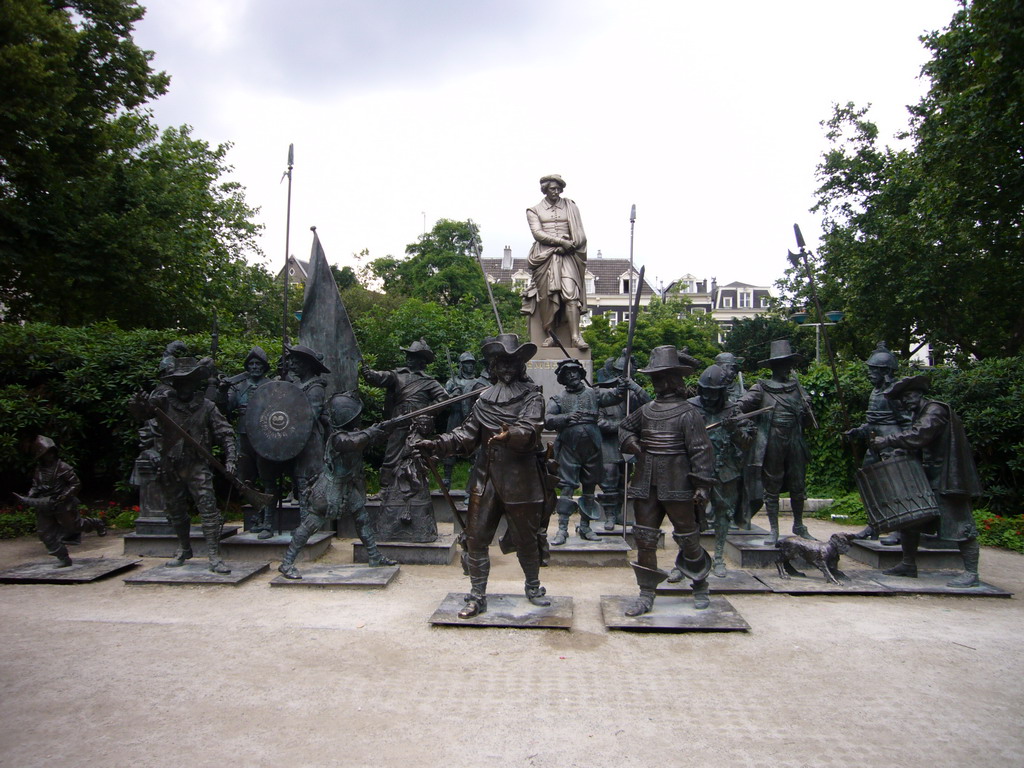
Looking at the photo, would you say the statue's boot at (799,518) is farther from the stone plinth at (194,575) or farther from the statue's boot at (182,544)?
the statue's boot at (182,544)

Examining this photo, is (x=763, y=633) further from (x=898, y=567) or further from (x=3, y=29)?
(x=3, y=29)

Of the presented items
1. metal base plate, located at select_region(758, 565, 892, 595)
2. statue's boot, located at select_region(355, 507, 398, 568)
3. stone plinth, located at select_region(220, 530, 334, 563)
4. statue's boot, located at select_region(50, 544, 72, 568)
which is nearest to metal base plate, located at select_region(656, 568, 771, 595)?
metal base plate, located at select_region(758, 565, 892, 595)

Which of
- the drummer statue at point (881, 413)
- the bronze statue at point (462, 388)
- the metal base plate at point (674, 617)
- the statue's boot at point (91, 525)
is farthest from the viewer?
the bronze statue at point (462, 388)

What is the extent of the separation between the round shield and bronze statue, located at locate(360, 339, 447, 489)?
0.85m

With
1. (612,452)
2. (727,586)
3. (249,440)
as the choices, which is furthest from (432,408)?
(612,452)

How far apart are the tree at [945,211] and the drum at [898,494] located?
14.1 feet

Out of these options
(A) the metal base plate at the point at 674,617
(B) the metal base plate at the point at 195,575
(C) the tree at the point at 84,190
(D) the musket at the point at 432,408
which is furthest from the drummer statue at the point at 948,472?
(C) the tree at the point at 84,190

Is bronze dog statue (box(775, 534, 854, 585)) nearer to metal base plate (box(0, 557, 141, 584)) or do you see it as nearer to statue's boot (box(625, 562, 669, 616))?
statue's boot (box(625, 562, 669, 616))

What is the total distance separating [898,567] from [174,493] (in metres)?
7.33

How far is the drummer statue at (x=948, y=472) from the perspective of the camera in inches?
254

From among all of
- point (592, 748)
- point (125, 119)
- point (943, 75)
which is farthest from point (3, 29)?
point (943, 75)

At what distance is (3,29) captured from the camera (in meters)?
11.7

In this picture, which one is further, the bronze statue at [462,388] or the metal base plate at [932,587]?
the bronze statue at [462,388]

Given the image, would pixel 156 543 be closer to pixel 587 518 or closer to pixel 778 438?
pixel 587 518
